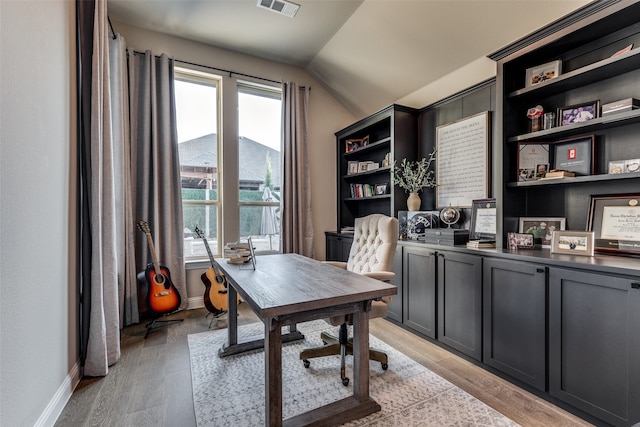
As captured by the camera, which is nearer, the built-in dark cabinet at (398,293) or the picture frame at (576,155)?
the picture frame at (576,155)

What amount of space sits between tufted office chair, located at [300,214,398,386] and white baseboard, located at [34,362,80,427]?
1351 millimetres

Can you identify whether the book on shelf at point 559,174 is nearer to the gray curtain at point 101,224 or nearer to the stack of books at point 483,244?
the stack of books at point 483,244

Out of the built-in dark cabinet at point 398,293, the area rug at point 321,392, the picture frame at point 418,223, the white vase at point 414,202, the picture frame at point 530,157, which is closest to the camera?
the area rug at point 321,392

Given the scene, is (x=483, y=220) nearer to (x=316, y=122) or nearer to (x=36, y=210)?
(x=316, y=122)

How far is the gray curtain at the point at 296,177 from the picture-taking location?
384cm

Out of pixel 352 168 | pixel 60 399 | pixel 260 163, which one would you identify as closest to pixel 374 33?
pixel 352 168

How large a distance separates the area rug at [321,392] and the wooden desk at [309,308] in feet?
0.36

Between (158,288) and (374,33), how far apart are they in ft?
10.4

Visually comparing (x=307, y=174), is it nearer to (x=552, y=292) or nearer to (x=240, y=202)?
(x=240, y=202)

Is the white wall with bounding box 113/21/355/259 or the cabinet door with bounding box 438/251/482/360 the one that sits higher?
the white wall with bounding box 113/21/355/259

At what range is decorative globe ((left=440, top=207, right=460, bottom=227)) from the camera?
Result: 9.32 ft

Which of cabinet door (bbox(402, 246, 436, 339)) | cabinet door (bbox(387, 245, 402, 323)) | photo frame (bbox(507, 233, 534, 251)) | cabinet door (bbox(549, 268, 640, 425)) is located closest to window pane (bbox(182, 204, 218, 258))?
cabinet door (bbox(387, 245, 402, 323))

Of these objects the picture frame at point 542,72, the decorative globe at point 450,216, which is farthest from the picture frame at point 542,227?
the picture frame at point 542,72

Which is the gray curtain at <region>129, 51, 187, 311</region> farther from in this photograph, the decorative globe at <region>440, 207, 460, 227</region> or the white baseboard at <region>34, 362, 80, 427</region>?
the decorative globe at <region>440, 207, 460, 227</region>
